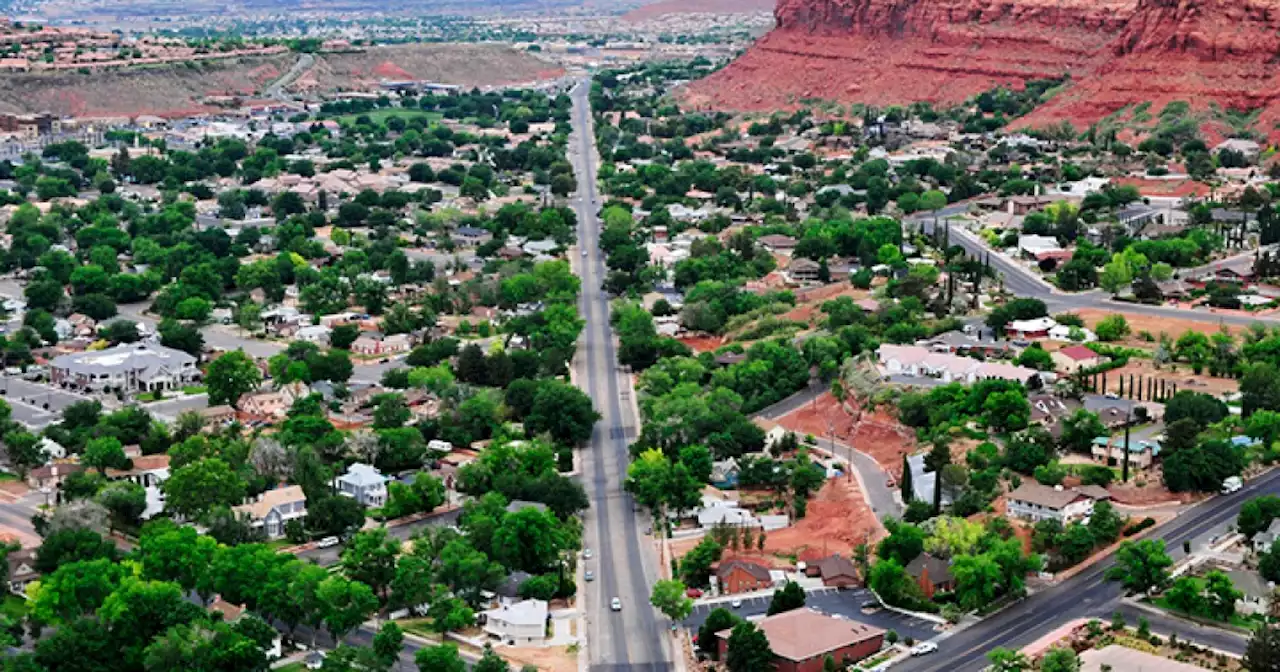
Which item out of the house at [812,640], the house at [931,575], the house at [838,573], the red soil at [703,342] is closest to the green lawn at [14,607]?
the house at [812,640]

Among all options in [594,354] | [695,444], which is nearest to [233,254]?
[594,354]

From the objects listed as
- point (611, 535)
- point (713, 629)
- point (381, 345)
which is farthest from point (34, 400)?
point (713, 629)

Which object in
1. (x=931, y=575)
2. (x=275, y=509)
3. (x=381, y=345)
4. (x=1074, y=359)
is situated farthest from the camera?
(x=381, y=345)

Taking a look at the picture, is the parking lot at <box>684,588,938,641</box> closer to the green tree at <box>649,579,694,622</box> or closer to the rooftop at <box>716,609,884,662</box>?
the green tree at <box>649,579,694,622</box>

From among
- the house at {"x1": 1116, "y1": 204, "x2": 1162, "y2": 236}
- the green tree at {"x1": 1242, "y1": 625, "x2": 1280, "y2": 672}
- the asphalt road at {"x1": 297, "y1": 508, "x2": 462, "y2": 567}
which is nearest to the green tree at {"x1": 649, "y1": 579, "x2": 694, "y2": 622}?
the asphalt road at {"x1": 297, "y1": 508, "x2": 462, "y2": 567}

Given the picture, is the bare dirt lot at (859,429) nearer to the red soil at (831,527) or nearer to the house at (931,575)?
the red soil at (831,527)

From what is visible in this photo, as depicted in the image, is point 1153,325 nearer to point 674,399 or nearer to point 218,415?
point 674,399
